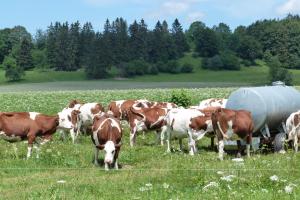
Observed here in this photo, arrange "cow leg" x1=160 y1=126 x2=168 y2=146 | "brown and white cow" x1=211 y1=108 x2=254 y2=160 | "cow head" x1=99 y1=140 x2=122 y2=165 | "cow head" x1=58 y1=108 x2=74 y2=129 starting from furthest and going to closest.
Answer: "cow head" x1=58 y1=108 x2=74 y2=129 < "cow leg" x1=160 y1=126 x2=168 y2=146 < "brown and white cow" x1=211 y1=108 x2=254 y2=160 < "cow head" x1=99 y1=140 x2=122 y2=165

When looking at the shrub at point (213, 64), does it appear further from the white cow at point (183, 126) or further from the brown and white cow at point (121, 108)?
the white cow at point (183, 126)

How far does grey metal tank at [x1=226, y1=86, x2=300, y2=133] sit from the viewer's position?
2080 cm

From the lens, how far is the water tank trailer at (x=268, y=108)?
20812 millimetres

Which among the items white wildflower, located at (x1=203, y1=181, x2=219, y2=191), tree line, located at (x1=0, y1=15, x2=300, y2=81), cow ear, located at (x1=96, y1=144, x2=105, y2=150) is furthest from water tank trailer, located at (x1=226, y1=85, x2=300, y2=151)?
tree line, located at (x1=0, y1=15, x2=300, y2=81)

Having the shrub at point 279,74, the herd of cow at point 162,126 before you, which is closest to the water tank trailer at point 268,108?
the herd of cow at point 162,126

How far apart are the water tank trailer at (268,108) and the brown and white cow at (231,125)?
51.1 inches

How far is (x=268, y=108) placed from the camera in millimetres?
20781

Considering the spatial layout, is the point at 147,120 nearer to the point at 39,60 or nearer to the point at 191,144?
the point at 191,144

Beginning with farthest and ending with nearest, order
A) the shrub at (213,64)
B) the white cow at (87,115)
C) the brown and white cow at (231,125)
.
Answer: the shrub at (213,64)
the white cow at (87,115)
the brown and white cow at (231,125)

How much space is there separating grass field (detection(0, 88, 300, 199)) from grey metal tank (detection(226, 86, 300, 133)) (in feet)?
6.80

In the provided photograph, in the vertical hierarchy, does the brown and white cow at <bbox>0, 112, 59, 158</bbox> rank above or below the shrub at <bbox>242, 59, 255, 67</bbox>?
above

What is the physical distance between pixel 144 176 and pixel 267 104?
7794mm

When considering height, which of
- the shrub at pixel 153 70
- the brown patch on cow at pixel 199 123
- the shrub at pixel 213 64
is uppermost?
the brown patch on cow at pixel 199 123

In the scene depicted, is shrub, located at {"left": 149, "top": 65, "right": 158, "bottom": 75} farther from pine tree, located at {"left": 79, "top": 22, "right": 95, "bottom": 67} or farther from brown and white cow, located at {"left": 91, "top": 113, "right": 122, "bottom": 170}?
brown and white cow, located at {"left": 91, "top": 113, "right": 122, "bottom": 170}
